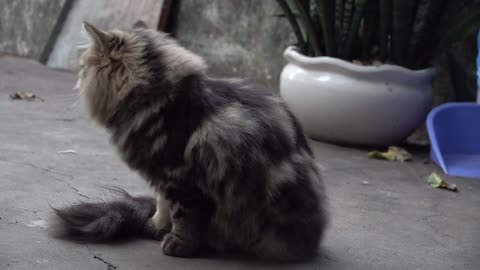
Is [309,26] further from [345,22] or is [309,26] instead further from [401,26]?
[401,26]

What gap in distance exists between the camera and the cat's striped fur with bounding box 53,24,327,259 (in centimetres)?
197

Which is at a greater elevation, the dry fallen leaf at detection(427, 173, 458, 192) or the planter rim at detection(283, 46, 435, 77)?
the planter rim at detection(283, 46, 435, 77)

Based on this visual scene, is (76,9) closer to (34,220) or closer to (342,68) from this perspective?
(342,68)

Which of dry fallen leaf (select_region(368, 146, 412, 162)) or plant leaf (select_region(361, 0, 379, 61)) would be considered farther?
plant leaf (select_region(361, 0, 379, 61))

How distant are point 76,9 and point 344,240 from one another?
4.58 m

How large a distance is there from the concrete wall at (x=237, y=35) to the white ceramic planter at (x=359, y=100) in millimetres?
1033

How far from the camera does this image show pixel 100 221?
215 cm

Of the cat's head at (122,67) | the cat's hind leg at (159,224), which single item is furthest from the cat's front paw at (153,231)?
the cat's head at (122,67)

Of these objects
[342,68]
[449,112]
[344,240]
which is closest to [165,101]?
[344,240]

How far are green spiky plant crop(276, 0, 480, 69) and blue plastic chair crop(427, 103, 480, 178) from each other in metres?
0.37

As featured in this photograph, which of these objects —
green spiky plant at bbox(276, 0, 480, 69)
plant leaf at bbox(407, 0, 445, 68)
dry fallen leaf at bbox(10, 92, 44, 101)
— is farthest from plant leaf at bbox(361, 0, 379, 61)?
dry fallen leaf at bbox(10, 92, 44, 101)

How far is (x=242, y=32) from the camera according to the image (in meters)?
5.21

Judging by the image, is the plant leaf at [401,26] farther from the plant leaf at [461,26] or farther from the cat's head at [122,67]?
the cat's head at [122,67]

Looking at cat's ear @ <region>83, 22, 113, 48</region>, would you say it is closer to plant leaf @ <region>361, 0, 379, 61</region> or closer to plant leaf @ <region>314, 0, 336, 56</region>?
plant leaf @ <region>314, 0, 336, 56</region>
